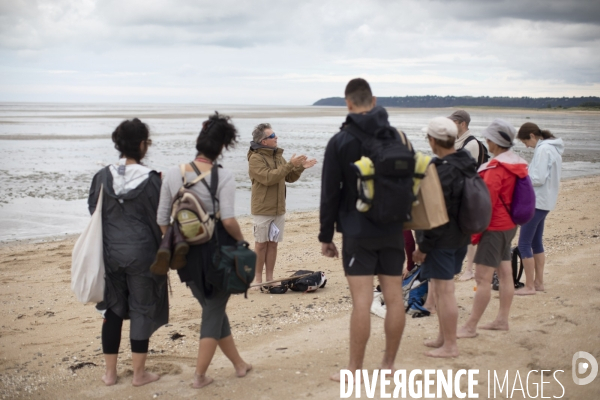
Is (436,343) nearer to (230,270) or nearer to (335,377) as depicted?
(335,377)

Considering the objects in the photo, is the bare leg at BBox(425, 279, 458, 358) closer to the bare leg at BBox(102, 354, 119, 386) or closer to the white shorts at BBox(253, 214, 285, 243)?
the bare leg at BBox(102, 354, 119, 386)

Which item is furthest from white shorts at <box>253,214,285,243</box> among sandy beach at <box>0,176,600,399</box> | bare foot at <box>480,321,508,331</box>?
bare foot at <box>480,321,508,331</box>

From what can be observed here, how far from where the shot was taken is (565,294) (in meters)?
6.56

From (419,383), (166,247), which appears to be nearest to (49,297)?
(166,247)

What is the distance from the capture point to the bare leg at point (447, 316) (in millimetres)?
4738

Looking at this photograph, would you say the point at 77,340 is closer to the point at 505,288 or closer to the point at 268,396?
the point at 268,396

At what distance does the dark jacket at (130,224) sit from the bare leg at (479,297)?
276 cm

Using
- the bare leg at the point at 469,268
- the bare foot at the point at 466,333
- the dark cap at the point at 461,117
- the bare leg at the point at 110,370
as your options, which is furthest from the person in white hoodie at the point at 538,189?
the bare leg at the point at 110,370

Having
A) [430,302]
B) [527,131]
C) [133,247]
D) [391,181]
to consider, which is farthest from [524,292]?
[133,247]

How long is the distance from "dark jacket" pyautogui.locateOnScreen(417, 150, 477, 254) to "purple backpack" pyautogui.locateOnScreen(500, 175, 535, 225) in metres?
0.69

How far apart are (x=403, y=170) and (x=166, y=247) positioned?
1681 mm

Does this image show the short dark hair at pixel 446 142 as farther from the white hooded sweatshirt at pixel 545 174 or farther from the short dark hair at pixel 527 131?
the white hooded sweatshirt at pixel 545 174

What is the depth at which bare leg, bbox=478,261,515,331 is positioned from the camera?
17.7 feet

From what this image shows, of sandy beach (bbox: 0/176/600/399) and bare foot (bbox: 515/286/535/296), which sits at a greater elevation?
bare foot (bbox: 515/286/535/296)
